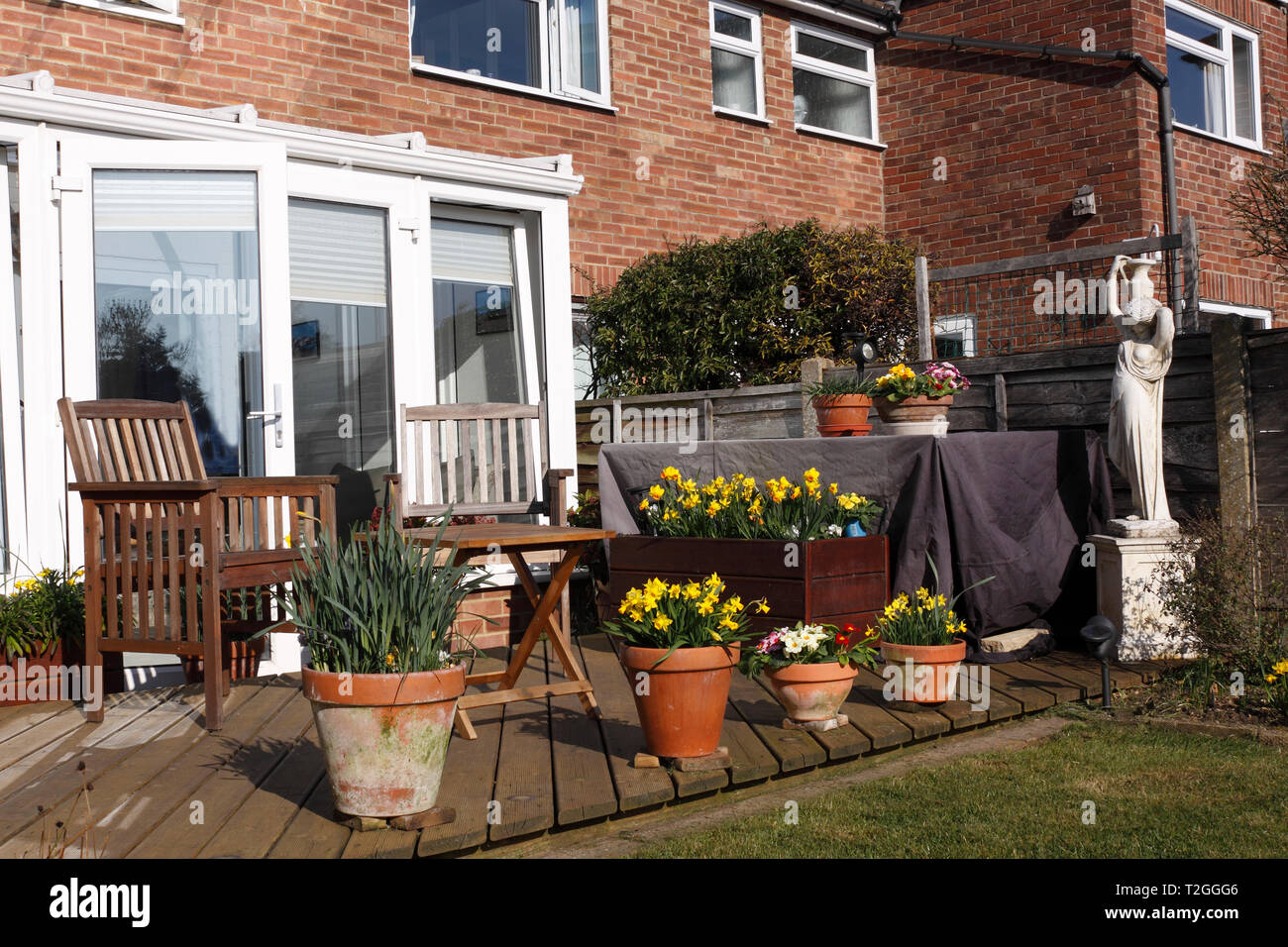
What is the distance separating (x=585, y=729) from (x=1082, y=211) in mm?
7694

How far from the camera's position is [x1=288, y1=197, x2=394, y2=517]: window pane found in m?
5.75

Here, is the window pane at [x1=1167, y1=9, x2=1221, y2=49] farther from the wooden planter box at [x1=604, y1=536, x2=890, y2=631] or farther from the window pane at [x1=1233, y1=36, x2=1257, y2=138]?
the wooden planter box at [x1=604, y1=536, x2=890, y2=631]

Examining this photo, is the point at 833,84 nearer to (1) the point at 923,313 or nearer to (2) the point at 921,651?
(1) the point at 923,313

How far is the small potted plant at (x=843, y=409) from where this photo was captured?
5645 mm

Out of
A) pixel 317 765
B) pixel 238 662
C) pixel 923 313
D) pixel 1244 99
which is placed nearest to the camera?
pixel 317 765

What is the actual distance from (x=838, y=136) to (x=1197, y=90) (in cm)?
321

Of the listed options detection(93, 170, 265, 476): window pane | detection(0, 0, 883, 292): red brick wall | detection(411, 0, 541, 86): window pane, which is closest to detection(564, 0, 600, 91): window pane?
detection(0, 0, 883, 292): red brick wall

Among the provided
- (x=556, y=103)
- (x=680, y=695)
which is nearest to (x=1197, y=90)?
(x=556, y=103)

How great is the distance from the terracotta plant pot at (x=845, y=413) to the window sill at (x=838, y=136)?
18.2 ft

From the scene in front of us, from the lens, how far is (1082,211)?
32.9 ft

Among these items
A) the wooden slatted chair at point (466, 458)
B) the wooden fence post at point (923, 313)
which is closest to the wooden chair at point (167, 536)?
the wooden slatted chair at point (466, 458)

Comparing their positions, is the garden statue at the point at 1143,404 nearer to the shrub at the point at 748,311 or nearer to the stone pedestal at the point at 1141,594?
the stone pedestal at the point at 1141,594

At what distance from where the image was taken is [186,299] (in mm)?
5262

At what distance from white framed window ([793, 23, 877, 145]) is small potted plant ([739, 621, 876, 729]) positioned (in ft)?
24.7
